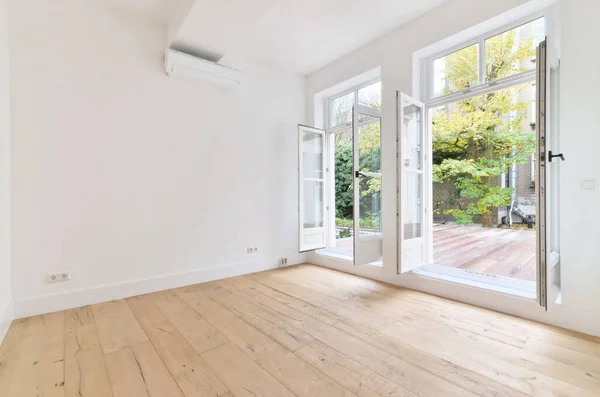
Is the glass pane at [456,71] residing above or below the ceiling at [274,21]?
below

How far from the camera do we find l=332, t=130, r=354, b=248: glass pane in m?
4.53

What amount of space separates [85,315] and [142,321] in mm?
627

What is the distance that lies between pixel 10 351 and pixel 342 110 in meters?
4.56

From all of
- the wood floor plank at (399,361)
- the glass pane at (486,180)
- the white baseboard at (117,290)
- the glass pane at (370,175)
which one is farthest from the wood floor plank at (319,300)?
the glass pane at (486,180)

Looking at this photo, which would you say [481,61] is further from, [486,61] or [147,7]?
[147,7]

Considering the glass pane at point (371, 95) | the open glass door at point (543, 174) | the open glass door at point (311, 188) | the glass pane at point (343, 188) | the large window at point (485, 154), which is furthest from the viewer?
the glass pane at point (343, 188)

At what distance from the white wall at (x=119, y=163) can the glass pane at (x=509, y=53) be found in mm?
2919

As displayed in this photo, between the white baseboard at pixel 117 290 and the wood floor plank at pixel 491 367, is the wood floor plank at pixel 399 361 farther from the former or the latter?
the white baseboard at pixel 117 290

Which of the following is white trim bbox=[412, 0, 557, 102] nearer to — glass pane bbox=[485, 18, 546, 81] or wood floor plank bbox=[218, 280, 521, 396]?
glass pane bbox=[485, 18, 546, 81]

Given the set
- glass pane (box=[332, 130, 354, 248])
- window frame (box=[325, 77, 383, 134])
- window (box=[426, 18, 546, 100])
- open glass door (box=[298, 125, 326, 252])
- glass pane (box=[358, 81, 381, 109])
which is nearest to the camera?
window (box=[426, 18, 546, 100])

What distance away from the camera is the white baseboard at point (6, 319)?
6.84ft

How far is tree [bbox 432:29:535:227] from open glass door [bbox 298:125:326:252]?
124 inches

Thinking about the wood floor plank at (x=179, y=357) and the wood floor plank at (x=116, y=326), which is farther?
the wood floor plank at (x=116, y=326)

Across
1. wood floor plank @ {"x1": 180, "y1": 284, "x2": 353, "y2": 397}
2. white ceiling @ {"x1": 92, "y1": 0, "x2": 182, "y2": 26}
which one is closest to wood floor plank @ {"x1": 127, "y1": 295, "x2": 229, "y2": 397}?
wood floor plank @ {"x1": 180, "y1": 284, "x2": 353, "y2": 397}
